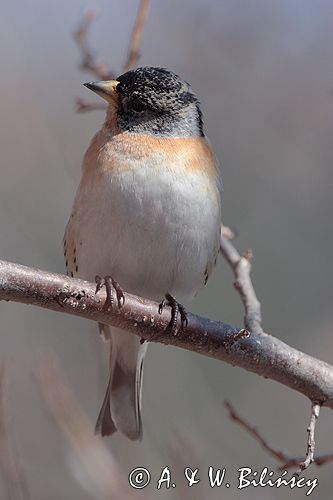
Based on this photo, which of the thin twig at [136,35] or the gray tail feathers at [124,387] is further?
the gray tail feathers at [124,387]

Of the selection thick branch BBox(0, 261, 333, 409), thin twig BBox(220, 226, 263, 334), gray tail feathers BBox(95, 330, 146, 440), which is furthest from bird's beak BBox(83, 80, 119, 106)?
thick branch BBox(0, 261, 333, 409)

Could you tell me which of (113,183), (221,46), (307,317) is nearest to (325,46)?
(221,46)

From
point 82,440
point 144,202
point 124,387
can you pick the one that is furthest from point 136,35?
point 82,440

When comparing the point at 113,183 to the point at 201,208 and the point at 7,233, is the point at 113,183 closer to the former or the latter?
the point at 201,208

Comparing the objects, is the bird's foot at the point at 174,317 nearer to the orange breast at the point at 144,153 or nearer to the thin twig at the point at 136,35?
the orange breast at the point at 144,153

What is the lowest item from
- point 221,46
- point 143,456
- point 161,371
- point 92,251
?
point 143,456

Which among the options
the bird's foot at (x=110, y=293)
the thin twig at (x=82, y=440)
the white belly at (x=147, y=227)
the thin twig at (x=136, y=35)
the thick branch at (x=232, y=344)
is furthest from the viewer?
the thin twig at (x=136, y=35)

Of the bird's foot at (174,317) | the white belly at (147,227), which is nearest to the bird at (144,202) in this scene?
the white belly at (147,227)

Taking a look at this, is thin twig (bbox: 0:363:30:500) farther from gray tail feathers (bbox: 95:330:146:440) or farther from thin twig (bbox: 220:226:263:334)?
thin twig (bbox: 220:226:263:334)
